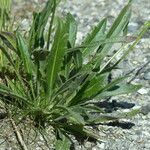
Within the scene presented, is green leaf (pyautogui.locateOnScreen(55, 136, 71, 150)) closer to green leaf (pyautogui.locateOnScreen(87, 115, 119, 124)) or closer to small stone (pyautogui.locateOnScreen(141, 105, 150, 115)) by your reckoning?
green leaf (pyautogui.locateOnScreen(87, 115, 119, 124))

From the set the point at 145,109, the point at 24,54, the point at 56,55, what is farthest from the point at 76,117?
the point at 145,109

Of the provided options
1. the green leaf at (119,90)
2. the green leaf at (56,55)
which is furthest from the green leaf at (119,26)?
the green leaf at (56,55)

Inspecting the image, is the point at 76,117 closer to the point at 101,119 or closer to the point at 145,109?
the point at 101,119

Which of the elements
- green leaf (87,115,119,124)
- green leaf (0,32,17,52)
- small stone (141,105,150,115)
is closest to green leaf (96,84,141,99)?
green leaf (87,115,119,124)

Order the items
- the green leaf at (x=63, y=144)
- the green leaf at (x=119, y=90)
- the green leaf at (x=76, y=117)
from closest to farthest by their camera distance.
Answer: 1. the green leaf at (x=76, y=117)
2. the green leaf at (x=63, y=144)
3. the green leaf at (x=119, y=90)

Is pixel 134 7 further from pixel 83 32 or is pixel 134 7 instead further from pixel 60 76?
pixel 60 76

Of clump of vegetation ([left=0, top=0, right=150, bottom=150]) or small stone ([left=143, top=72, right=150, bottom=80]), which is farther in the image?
small stone ([left=143, top=72, right=150, bottom=80])

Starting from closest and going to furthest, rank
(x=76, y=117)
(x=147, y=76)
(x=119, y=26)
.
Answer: (x=76, y=117)
(x=119, y=26)
(x=147, y=76)

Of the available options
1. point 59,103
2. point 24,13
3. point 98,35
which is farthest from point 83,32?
point 59,103

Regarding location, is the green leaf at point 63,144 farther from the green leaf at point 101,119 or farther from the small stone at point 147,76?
the small stone at point 147,76

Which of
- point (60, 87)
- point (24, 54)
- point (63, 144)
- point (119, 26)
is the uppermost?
point (119, 26)
